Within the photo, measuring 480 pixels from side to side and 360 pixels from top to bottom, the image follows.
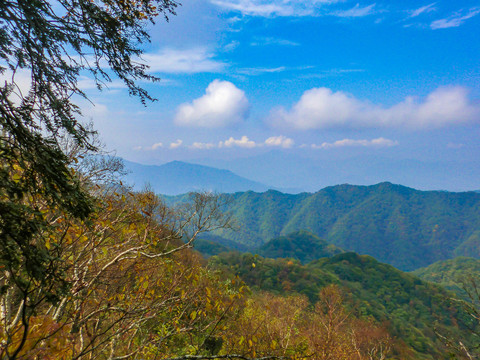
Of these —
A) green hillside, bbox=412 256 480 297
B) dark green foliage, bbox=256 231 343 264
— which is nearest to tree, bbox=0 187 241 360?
dark green foliage, bbox=256 231 343 264

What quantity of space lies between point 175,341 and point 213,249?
115814mm

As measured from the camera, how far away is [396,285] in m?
97.5

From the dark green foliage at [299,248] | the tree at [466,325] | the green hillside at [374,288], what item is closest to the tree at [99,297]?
the tree at [466,325]

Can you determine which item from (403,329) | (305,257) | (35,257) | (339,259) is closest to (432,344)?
(403,329)

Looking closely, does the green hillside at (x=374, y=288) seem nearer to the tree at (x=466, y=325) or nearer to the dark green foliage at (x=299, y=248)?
the dark green foliage at (x=299, y=248)

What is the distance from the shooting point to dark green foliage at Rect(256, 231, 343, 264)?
164500 millimetres

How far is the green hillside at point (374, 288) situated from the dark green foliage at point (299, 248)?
50434 mm

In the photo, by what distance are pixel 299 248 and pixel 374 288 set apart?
78.9 meters

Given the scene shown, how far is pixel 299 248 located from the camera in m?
175

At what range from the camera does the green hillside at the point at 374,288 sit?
61.5 meters

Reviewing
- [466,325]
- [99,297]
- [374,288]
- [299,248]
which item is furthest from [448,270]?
[99,297]

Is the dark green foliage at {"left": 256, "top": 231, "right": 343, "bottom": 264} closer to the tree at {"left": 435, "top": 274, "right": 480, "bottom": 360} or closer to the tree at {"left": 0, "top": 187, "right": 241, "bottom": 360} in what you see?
the tree at {"left": 435, "top": 274, "right": 480, "bottom": 360}

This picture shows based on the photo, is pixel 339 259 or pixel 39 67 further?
pixel 339 259

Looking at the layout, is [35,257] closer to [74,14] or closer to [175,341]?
[74,14]
